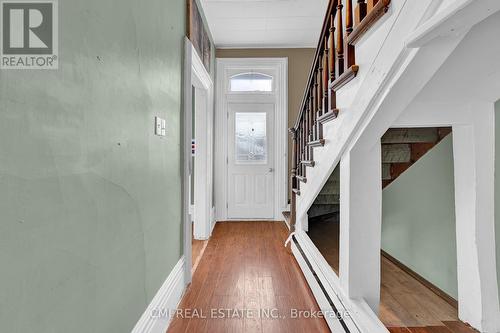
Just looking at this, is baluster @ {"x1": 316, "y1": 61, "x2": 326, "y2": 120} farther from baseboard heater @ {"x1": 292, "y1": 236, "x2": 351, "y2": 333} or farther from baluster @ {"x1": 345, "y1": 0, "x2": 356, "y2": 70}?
baseboard heater @ {"x1": 292, "y1": 236, "x2": 351, "y2": 333}

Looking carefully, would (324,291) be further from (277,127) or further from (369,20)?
(277,127)

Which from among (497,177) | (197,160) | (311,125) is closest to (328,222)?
(197,160)

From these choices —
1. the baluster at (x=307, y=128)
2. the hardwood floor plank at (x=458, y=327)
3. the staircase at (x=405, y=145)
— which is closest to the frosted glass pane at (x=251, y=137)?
the baluster at (x=307, y=128)

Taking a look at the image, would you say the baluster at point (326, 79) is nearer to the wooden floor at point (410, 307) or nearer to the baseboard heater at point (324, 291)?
the baseboard heater at point (324, 291)

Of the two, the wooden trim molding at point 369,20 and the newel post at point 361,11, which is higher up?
the newel post at point 361,11

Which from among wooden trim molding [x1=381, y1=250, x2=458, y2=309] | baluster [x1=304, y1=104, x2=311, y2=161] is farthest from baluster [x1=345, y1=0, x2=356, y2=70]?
wooden trim molding [x1=381, y1=250, x2=458, y2=309]

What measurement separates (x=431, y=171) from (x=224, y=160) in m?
2.78

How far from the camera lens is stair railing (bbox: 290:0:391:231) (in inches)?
50.3

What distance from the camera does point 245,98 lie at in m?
4.37

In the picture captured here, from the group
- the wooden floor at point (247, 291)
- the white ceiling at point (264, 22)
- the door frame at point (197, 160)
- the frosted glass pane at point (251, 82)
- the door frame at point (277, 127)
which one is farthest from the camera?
the frosted glass pane at point (251, 82)

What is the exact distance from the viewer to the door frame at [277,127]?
14.1ft

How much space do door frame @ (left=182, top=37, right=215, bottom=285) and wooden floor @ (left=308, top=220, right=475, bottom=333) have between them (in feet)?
4.84

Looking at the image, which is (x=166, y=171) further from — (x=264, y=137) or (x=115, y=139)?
(x=264, y=137)

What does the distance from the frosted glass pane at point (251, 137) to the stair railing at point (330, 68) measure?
54.5 inches
